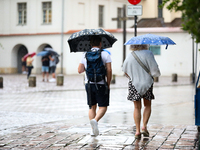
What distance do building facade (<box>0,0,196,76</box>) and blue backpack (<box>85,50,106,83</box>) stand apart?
3079cm

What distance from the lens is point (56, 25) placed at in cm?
4197

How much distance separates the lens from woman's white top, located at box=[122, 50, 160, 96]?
7.10 m

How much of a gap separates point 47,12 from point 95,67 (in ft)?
119

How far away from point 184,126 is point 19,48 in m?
37.6

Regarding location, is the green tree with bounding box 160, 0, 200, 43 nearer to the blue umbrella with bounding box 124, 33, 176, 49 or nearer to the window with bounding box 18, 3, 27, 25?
the blue umbrella with bounding box 124, 33, 176, 49

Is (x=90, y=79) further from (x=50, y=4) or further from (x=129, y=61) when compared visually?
(x=50, y=4)

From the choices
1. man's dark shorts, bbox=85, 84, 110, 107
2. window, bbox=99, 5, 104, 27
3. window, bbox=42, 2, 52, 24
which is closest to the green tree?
man's dark shorts, bbox=85, 84, 110, 107

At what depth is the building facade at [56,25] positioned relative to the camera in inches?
1586

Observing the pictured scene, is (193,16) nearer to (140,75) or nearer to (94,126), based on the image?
(140,75)

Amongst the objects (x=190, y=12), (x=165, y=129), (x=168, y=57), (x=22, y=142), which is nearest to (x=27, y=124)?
(x=22, y=142)

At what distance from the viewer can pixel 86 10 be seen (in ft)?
140

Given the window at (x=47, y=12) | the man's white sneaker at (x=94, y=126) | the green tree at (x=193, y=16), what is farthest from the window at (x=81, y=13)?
the green tree at (x=193, y=16)

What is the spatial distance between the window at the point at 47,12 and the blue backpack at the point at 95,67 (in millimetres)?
35934

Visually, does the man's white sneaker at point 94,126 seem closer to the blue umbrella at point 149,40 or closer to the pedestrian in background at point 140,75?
the pedestrian in background at point 140,75
